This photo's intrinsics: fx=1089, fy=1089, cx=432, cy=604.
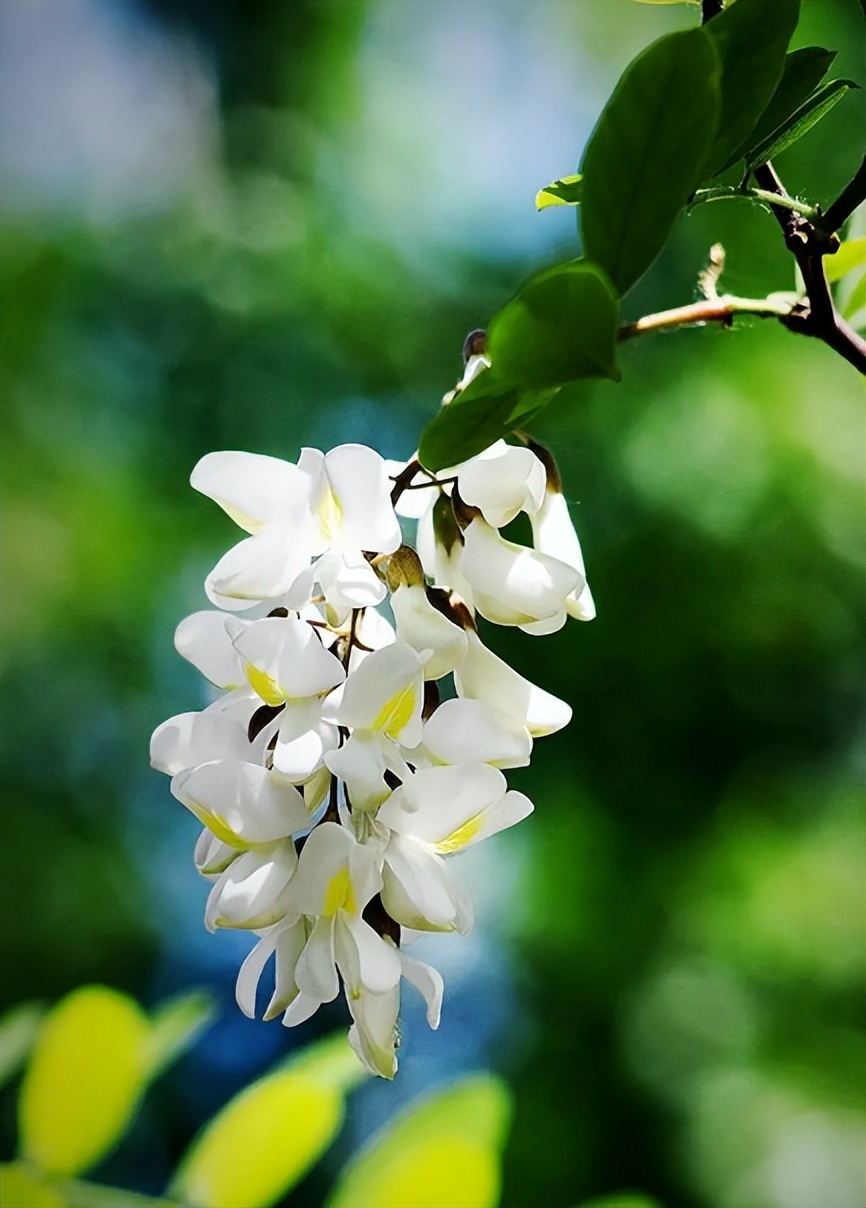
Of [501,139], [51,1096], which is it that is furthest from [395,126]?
[51,1096]

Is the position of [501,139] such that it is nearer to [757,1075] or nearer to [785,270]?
[785,270]

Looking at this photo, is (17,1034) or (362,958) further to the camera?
(17,1034)

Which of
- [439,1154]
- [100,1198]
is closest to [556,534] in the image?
[439,1154]

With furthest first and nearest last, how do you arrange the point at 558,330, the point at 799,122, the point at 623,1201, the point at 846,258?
the point at 623,1201, the point at 846,258, the point at 799,122, the point at 558,330

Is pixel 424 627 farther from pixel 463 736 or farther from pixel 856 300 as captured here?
pixel 856 300

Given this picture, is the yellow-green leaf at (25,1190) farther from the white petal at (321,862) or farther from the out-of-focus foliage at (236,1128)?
the white petal at (321,862)

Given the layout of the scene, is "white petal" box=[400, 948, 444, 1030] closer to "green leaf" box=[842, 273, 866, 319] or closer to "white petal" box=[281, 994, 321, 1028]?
"white petal" box=[281, 994, 321, 1028]

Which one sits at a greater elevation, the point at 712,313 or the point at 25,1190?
the point at 712,313
